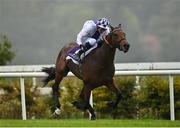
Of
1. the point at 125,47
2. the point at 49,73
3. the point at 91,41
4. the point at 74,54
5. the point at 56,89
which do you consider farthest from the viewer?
the point at 49,73

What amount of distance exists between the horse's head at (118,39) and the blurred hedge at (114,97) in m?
2.63

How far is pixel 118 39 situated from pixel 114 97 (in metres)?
2.99

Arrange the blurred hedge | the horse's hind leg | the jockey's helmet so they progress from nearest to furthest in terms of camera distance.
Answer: the jockey's helmet
the horse's hind leg
the blurred hedge

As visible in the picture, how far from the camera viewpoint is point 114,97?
11945 millimetres

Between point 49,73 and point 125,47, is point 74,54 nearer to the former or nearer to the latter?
point 49,73

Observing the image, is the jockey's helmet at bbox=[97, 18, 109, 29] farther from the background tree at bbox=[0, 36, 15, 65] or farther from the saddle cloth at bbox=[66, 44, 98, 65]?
the background tree at bbox=[0, 36, 15, 65]

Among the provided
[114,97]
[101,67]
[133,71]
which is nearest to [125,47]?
[101,67]

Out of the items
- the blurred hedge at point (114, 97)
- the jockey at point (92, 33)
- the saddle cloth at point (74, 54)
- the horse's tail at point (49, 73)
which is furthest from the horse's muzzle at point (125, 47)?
the blurred hedge at point (114, 97)

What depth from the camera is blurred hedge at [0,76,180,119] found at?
38.4ft

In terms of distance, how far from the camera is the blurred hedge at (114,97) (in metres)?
11.7

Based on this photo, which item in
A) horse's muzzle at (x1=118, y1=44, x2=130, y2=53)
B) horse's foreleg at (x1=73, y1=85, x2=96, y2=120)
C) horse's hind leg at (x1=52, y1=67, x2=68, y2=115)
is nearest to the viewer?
horse's muzzle at (x1=118, y1=44, x2=130, y2=53)

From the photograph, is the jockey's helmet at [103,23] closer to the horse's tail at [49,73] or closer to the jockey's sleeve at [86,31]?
the jockey's sleeve at [86,31]

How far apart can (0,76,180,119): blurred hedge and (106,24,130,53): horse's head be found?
2.63m

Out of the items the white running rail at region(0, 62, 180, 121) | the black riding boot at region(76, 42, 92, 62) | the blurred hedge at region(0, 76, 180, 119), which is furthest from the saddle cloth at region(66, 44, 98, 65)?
the blurred hedge at region(0, 76, 180, 119)
